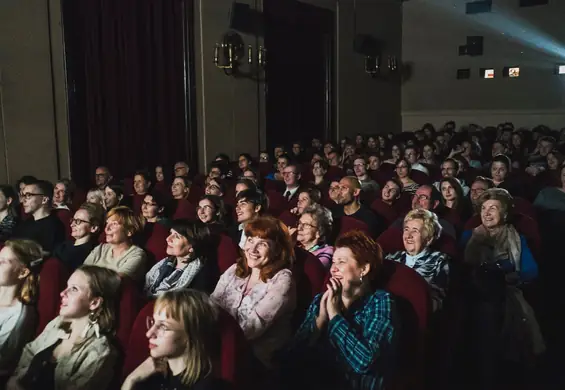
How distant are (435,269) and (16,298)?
5.93 feet

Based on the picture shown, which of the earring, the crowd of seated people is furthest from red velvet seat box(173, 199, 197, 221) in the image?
the earring

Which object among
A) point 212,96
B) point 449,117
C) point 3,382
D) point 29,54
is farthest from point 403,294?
point 449,117

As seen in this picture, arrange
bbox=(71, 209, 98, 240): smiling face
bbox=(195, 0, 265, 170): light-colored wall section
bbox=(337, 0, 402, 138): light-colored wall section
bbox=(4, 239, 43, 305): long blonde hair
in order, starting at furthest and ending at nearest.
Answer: bbox=(337, 0, 402, 138): light-colored wall section < bbox=(195, 0, 265, 170): light-colored wall section < bbox=(71, 209, 98, 240): smiling face < bbox=(4, 239, 43, 305): long blonde hair

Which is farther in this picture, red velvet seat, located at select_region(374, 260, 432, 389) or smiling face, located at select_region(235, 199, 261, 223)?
smiling face, located at select_region(235, 199, 261, 223)

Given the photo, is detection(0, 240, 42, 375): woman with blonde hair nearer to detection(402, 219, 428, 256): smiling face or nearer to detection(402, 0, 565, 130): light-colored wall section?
detection(402, 219, 428, 256): smiling face

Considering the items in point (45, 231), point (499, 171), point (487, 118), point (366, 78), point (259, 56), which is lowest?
point (45, 231)

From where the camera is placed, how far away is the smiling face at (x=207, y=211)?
382cm

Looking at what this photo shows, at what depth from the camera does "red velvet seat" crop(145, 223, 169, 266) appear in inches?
127

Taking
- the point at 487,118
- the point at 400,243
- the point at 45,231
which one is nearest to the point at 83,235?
the point at 45,231

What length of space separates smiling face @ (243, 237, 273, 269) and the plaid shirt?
2.03ft

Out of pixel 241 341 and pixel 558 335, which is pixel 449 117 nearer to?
pixel 558 335

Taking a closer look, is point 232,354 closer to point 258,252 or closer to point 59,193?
point 258,252

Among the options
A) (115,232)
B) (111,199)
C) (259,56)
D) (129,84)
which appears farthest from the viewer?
(259,56)

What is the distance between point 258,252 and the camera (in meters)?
2.44
